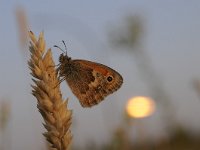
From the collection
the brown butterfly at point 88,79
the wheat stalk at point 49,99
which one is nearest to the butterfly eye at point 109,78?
the brown butterfly at point 88,79

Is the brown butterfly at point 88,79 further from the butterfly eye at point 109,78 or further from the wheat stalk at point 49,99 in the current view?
the wheat stalk at point 49,99

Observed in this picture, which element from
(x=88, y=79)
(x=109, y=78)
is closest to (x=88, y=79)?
(x=88, y=79)

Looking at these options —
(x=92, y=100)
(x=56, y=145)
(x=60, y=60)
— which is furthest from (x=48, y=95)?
(x=60, y=60)

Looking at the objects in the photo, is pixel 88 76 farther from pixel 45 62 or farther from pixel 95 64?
pixel 45 62

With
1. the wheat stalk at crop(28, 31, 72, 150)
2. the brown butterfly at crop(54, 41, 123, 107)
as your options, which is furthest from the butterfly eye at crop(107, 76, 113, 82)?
the wheat stalk at crop(28, 31, 72, 150)

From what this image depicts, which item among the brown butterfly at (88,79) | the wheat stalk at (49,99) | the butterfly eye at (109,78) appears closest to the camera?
the wheat stalk at (49,99)

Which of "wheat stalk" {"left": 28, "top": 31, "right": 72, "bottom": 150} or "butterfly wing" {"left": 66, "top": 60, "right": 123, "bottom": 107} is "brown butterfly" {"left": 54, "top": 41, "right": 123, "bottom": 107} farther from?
"wheat stalk" {"left": 28, "top": 31, "right": 72, "bottom": 150}

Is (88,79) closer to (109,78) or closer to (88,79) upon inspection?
(88,79)
